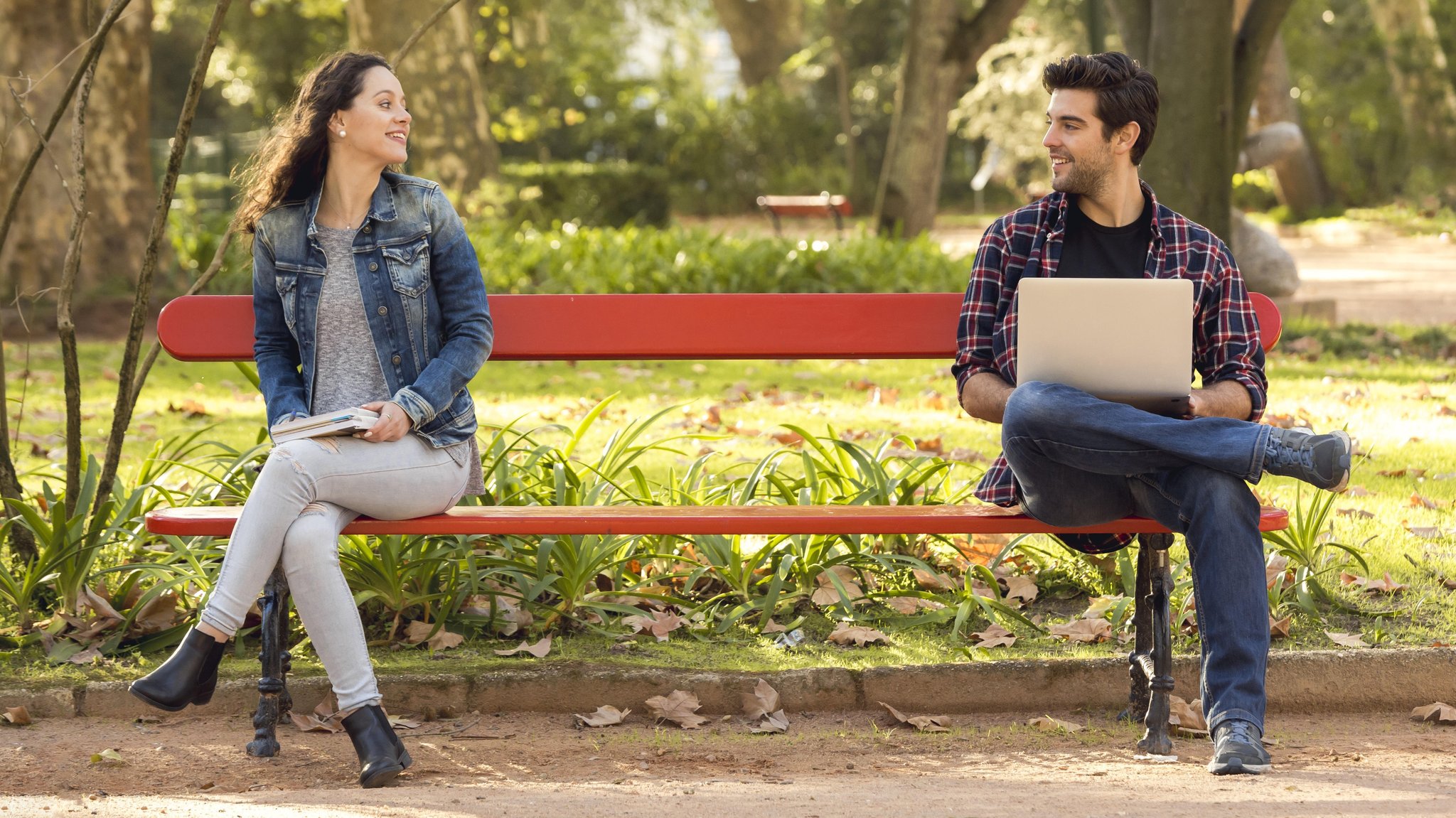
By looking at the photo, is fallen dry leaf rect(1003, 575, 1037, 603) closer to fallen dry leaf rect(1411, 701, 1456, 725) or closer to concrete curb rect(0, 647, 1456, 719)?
concrete curb rect(0, 647, 1456, 719)

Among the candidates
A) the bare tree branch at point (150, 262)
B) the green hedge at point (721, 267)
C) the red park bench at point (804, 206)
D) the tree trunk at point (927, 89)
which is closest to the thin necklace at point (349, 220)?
the bare tree branch at point (150, 262)

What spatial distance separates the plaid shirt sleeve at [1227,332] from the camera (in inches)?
136

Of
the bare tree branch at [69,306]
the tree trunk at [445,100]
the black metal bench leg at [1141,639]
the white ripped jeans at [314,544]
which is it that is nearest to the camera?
the white ripped jeans at [314,544]

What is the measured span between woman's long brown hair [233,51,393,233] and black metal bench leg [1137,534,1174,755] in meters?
2.09

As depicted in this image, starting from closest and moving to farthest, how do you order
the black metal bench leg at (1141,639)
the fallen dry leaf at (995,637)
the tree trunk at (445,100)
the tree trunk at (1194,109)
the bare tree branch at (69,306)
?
the black metal bench leg at (1141,639) → the fallen dry leaf at (995,637) → the bare tree branch at (69,306) → the tree trunk at (1194,109) → the tree trunk at (445,100)

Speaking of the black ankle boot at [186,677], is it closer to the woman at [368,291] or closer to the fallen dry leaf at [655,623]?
the woman at [368,291]

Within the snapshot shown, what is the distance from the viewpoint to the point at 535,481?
4430mm

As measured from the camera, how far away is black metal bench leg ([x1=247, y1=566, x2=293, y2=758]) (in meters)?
3.26

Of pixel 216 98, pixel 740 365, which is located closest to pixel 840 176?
pixel 216 98

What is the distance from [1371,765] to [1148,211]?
1340 millimetres

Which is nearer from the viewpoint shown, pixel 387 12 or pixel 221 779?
pixel 221 779

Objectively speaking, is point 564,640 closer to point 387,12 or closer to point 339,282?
point 339,282

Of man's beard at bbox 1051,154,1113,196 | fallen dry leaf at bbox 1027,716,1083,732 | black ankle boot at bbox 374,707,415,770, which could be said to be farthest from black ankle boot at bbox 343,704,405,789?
man's beard at bbox 1051,154,1113,196

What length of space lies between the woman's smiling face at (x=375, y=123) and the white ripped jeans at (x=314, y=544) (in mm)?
685
